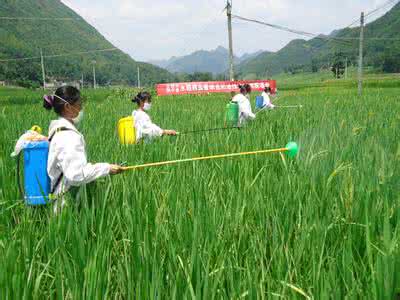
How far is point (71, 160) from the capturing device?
74.9 inches

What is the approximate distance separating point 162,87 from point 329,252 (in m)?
16.9

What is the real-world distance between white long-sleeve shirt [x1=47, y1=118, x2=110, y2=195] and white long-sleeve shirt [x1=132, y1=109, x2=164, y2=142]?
2024 mm

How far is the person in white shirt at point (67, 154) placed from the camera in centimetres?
190

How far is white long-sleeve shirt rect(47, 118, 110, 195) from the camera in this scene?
1896mm

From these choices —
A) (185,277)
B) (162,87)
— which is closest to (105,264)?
(185,277)

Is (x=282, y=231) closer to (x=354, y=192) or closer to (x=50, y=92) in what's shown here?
(x=354, y=192)

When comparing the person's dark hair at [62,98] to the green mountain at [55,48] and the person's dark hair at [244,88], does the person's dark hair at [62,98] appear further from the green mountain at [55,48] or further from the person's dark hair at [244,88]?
the green mountain at [55,48]

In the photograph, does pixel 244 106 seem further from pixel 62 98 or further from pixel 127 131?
pixel 62 98

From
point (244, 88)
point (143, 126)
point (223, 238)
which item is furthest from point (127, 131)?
point (223, 238)

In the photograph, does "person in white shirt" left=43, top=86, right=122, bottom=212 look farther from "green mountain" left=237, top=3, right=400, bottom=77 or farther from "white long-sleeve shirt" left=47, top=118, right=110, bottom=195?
"green mountain" left=237, top=3, right=400, bottom=77

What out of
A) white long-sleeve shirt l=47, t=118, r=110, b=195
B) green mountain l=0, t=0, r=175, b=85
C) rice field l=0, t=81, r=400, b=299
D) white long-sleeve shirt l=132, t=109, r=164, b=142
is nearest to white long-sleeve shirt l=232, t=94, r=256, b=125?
white long-sleeve shirt l=132, t=109, r=164, b=142

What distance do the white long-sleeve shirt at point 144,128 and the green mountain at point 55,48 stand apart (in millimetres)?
64852

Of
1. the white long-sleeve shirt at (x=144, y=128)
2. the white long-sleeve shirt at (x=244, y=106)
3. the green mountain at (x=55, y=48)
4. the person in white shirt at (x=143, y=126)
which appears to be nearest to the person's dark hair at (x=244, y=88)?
the white long-sleeve shirt at (x=244, y=106)

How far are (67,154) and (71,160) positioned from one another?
1.3 inches
